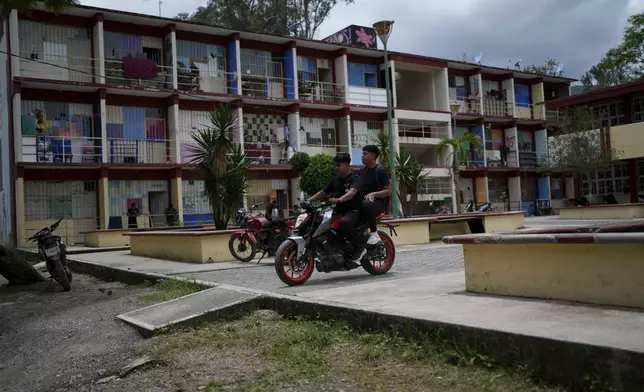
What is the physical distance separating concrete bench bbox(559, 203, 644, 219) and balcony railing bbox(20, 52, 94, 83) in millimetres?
22314

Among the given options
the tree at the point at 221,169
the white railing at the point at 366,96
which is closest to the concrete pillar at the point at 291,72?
the white railing at the point at 366,96

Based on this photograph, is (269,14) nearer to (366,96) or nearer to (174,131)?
(366,96)

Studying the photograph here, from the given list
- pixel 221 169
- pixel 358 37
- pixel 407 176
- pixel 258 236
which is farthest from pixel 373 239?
pixel 358 37

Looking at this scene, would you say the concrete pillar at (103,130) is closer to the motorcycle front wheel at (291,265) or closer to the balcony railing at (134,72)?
the balcony railing at (134,72)

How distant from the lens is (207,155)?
14422mm

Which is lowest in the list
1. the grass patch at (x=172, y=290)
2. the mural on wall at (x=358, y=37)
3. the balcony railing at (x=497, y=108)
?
the grass patch at (x=172, y=290)

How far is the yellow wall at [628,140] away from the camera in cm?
2825

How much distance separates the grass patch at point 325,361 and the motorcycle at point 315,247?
5.52ft

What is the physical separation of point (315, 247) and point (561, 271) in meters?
3.25

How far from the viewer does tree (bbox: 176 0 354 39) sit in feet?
137

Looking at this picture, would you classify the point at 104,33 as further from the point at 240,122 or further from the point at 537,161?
the point at 537,161

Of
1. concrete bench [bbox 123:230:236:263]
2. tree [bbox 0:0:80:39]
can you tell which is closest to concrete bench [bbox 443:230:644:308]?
concrete bench [bbox 123:230:236:263]

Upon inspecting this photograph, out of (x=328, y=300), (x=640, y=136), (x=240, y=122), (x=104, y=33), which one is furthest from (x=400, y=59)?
(x=328, y=300)

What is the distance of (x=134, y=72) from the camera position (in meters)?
26.3
